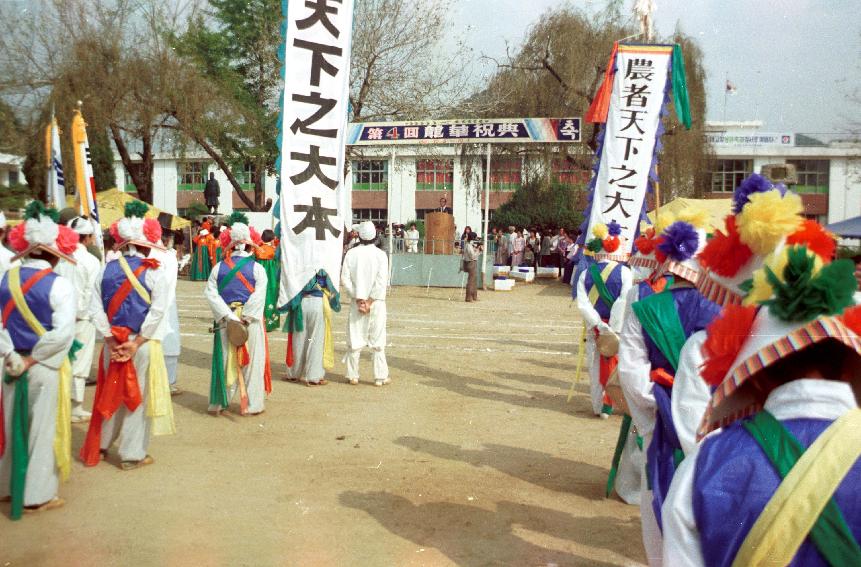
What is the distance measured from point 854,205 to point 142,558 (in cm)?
4619

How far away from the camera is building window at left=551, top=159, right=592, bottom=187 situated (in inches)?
1008

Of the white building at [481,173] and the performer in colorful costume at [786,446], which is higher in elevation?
the white building at [481,173]

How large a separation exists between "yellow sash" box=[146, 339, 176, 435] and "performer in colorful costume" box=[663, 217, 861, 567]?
15.8 ft

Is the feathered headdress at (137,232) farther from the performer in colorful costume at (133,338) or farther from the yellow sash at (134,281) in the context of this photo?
the yellow sash at (134,281)

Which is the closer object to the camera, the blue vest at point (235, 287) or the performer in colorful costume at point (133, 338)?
the performer in colorful costume at point (133, 338)

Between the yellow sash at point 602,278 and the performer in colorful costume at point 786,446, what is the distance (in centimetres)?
569

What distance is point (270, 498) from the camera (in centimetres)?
537

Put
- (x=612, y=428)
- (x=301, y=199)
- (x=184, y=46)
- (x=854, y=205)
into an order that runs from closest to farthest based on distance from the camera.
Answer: (x=612, y=428)
(x=301, y=199)
(x=184, y=46)
(x=854, y=205)

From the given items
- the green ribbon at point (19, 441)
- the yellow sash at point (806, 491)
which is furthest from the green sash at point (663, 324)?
the green ribbon at point (19, 441)

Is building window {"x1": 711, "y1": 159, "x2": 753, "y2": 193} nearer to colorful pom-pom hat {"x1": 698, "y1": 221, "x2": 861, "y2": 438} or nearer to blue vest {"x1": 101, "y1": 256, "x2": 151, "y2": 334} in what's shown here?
blue vest {"x1": 101, "y1": 256, "x2": 151, "y2": 334}

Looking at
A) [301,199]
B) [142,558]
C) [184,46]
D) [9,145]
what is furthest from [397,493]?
[184,46]

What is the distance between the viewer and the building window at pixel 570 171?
25.6 metres

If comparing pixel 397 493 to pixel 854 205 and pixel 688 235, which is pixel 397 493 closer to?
pixel 688 235

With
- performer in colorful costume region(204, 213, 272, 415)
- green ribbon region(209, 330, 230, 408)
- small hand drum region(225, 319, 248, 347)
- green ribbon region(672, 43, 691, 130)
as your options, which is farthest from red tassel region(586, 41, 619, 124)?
green ribbon region(209, 330, 230, 408)
